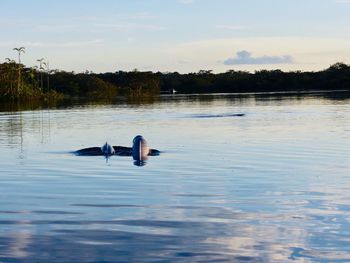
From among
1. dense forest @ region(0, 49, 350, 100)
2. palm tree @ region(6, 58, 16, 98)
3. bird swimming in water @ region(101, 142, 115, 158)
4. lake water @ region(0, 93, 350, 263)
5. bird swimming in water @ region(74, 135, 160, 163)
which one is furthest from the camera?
dense forest @ region(0, 49, 350, 100)

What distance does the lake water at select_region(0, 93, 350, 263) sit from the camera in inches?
387

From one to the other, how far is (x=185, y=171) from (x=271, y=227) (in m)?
8.07

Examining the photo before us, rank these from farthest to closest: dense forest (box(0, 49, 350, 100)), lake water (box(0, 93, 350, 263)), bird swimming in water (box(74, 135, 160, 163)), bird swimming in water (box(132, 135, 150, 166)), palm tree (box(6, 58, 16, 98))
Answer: dense forest (box(0, 49, 350, 100))
palm tree (box(6, 58, 16, 98))
bird swimming in water (box(74, 135, 160, 163))
bird swimming in water (box(132, 135, 150, 166))
lake water (box(0, 93, 350, 263))

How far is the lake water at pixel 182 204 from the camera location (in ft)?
32.2

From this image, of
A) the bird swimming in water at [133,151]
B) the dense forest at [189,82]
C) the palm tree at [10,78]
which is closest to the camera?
the bird swimming in water at [133,151]

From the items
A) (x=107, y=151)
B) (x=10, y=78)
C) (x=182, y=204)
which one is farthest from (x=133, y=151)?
(x=10, y=78)

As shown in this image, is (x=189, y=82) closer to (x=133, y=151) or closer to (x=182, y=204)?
(x=133, y=151)

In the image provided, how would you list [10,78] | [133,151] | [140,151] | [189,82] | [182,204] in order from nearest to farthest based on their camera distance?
1. [182,204]
2. [140,151]
3. [133,151]
4. [10,78]
5. [189,82]

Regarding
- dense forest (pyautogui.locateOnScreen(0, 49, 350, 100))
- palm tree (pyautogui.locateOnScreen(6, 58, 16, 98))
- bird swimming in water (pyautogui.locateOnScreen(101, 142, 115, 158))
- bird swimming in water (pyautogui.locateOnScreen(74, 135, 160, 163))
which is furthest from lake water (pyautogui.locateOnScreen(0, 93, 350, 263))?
dense forest (pyautogui.locateOnScreen(0, 49, 350, 100))

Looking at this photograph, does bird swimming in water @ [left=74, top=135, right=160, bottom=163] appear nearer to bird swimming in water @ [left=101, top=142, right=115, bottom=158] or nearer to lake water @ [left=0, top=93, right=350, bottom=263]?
bird swimming in water @ [left=101, top=142, right=115, bottom=158]

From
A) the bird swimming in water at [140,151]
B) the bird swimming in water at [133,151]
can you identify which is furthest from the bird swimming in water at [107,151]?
the bird swimming in water at [140,151]

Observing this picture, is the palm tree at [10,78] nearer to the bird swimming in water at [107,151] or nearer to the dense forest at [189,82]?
the dense forest at [189,82]

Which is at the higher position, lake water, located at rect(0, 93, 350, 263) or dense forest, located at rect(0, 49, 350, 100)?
dense forest, located at rect(0, 49, 350, 100)

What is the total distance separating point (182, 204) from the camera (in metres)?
13.6
